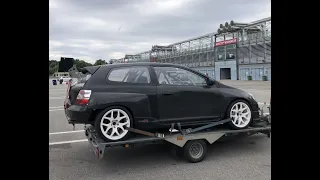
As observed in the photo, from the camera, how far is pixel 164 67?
18.0ft

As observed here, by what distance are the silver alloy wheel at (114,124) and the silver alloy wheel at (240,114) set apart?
217 centimetres

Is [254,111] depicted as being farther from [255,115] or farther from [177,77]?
[177,77]

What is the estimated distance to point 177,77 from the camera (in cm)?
551

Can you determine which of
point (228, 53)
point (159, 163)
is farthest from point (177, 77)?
point (228, 53)

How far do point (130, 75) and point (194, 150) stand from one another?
1832 mm

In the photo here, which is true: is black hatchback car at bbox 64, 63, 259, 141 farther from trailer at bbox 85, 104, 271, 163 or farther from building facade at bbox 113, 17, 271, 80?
building facade at bbox 113, 17, 271, 80

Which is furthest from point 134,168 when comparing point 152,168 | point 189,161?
point 189,161

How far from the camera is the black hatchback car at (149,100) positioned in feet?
15.9

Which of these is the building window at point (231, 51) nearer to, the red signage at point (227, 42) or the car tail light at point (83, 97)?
the red signage at point (227, 42)

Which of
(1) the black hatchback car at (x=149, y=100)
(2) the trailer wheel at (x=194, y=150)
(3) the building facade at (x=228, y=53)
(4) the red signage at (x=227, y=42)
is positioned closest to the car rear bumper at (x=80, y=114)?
(1) the black hatchback car at (x=149, y=100)

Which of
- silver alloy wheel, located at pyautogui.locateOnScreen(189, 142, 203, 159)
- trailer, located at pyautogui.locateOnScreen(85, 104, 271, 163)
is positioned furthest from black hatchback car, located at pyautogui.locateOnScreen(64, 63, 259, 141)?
silver alloy wheel, located at pyautogui.locateOnScreen(189, 142, 203, 159)
